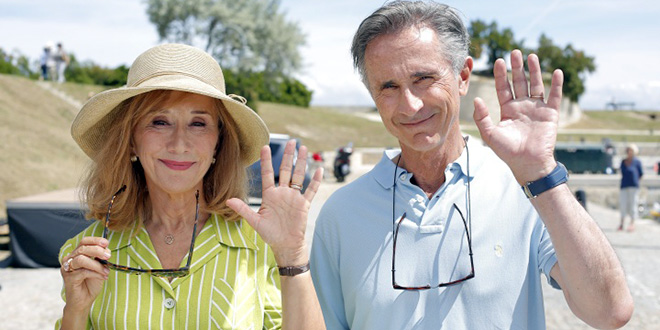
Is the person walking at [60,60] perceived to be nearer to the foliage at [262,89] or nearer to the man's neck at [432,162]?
the foliage at [262,89]

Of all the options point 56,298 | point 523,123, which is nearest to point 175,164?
point 523,123

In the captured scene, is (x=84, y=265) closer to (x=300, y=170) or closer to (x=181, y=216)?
(x=181, y=216)

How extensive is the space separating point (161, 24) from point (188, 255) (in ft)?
118

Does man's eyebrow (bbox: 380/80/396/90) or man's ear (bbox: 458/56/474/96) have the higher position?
man's ear (bbox: 458/56/474/96)

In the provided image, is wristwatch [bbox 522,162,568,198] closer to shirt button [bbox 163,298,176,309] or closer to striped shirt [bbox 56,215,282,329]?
striped shirt [bbox 56,215,282,329]

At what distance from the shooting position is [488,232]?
1987 millimetres

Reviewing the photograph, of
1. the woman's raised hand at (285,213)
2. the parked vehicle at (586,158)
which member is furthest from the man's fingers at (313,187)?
the parked vehicle at (586,158)

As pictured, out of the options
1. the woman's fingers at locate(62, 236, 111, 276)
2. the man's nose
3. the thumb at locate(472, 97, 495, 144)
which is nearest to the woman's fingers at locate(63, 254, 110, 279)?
the woman's fingers at locate(62, 236, 111, 276)

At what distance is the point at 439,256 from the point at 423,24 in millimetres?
774

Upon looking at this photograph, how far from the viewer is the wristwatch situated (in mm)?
1686

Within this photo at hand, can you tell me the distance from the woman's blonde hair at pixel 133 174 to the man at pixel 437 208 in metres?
0.41

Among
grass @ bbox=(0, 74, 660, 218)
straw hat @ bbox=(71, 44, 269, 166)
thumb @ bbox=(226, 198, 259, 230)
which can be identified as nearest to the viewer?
thumb @ bbox=(226, 198, 259, 230)

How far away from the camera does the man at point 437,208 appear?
6.05ft

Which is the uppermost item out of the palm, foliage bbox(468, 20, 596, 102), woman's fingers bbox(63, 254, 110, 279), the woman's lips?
foliage bbox(468, 20, 596, 102)
